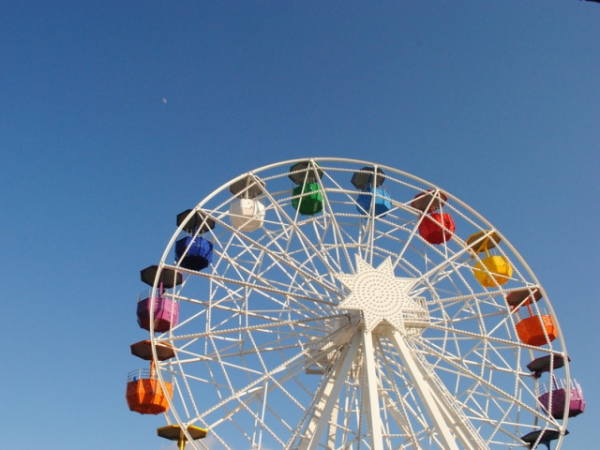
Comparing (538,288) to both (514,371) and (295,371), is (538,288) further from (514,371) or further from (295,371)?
(295,371)

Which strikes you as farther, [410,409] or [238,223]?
[238,223]

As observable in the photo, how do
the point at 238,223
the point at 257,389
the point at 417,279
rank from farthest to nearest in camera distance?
the point at 238,223 → the point at 417,279 → the point at 257,389

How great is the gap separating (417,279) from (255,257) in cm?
462

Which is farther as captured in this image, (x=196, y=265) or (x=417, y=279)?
(x=196, y=265)

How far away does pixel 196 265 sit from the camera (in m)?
16.4

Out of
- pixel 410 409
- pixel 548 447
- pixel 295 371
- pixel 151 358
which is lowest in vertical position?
pixel 548 447

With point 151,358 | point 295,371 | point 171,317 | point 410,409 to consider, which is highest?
point 171,317

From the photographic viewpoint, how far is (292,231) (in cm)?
1733

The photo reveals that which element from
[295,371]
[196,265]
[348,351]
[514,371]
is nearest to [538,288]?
[514,371]

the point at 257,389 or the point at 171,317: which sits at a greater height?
the point at 171,317

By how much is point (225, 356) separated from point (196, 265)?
261 cm

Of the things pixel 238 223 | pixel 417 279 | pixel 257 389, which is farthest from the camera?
pixel 238 223

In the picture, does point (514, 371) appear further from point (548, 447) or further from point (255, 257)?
point (255, 257)

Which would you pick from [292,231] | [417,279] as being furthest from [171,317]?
[417,279]
